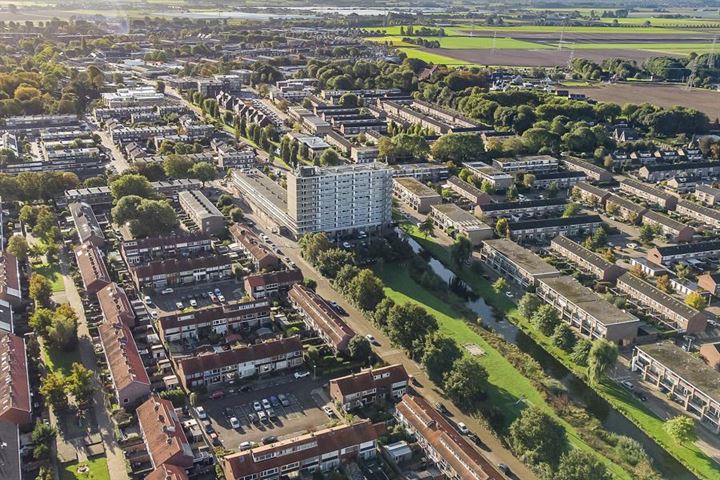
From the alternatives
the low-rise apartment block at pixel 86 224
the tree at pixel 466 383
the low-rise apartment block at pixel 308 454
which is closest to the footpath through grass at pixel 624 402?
the tree at pixel 466 383

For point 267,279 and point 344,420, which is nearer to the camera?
point 344,420

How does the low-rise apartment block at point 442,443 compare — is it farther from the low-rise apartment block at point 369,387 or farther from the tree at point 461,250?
the tree at point 461,250

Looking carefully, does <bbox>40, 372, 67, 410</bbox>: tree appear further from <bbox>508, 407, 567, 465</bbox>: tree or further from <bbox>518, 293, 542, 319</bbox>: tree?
<bbox>518, 293, 542, 319</bbox>: tree

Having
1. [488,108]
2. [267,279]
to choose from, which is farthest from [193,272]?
[488,108]

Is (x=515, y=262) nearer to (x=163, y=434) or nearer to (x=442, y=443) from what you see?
(x=442, y=443)

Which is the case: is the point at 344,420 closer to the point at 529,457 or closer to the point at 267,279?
the point at 529,457

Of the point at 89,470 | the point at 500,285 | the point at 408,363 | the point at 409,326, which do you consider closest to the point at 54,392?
the point at 89,470

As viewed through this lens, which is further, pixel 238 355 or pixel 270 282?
pixel 270 282
